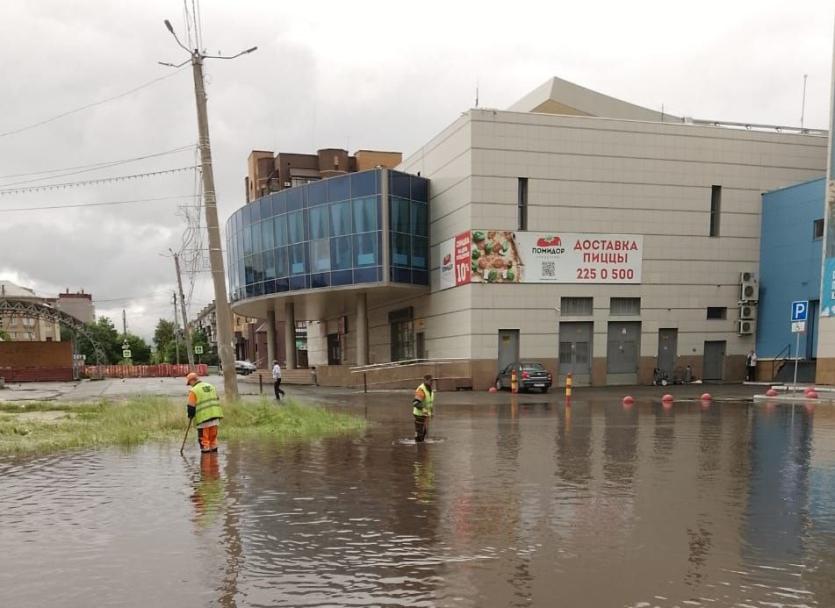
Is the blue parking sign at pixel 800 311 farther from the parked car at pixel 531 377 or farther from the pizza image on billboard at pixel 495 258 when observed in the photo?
the pizza image on billboard at pixel 495 258

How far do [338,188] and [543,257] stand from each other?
13.2 meters

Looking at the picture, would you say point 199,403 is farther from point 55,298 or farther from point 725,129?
point 55,298

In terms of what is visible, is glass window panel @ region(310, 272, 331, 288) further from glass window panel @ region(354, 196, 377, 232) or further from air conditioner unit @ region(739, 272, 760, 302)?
air conditioner unit @ region(739, 272, 760, 302)

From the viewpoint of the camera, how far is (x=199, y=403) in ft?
36.9

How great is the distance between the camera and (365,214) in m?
34.0

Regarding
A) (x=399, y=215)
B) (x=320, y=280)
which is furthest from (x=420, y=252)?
(x=320, y=280)

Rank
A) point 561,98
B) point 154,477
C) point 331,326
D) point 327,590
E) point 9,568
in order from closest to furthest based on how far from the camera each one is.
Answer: point 327,590
point 9,568
point 154,477
point 561,98
point 331,326

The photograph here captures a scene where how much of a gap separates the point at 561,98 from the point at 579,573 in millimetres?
35734

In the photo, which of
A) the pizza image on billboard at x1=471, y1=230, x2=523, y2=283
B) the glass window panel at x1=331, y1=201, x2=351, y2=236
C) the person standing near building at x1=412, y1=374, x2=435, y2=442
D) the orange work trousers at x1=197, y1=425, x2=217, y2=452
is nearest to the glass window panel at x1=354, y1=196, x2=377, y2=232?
the glass window panel at x1=331, y1=201, x2=351, y2=236

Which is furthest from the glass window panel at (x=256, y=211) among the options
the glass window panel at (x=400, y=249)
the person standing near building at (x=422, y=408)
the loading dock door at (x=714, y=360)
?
the person standing near building at (x=422, y=408)

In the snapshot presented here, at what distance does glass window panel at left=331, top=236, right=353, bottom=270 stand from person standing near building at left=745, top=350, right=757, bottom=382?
76.5 ft

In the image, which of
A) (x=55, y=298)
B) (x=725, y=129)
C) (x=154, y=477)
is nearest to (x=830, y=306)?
(x=725, y=129)

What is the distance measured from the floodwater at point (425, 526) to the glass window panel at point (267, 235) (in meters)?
28.3

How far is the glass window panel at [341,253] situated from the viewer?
34594 mm
